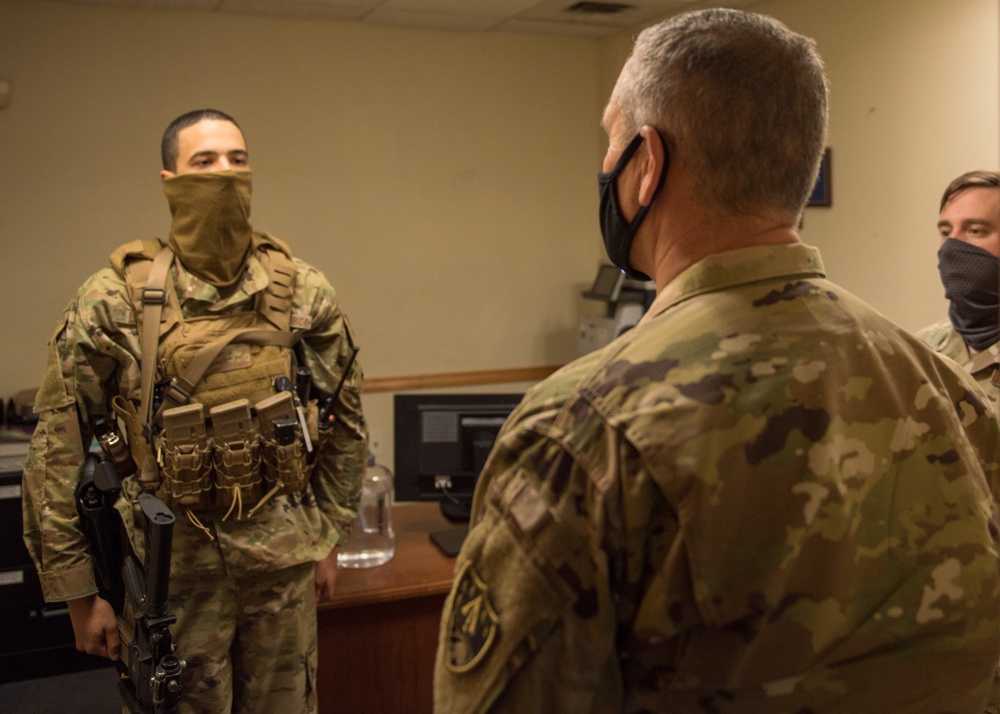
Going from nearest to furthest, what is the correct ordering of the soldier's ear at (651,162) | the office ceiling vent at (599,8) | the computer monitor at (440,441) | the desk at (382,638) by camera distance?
the soldier's ear at (651,162), the desk at (382,638), the computer monitor at (440,441), the office ceiling vent at (599,8)

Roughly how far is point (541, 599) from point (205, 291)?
142 centimetres

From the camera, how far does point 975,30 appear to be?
9.68ft

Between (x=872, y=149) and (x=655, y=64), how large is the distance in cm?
277

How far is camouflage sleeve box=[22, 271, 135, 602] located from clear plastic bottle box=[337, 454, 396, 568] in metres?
0.64

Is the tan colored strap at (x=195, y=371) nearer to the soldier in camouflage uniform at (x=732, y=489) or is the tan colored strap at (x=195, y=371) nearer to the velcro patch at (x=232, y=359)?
the velcro patch at (x=232, y=359)

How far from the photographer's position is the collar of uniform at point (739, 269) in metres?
0.92

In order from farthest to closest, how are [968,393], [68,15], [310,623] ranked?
[68,15], [310,623], [968,393]

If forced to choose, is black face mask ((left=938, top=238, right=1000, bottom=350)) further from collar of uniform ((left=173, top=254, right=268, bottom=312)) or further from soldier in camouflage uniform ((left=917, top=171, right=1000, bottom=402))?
collar of uniform ((left=173, top=254, right=268, bottom=312))

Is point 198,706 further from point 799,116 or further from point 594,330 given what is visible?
point 594,330

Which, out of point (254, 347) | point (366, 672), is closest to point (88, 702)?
point (366, 672)

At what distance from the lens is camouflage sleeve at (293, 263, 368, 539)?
2174 mm

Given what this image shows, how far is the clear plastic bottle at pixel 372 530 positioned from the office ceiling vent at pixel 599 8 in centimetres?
233

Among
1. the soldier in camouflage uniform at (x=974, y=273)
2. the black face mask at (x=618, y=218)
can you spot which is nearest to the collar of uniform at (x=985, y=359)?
the soldier in camouflage uniform at (x=974, y=273)

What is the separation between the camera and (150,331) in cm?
193
